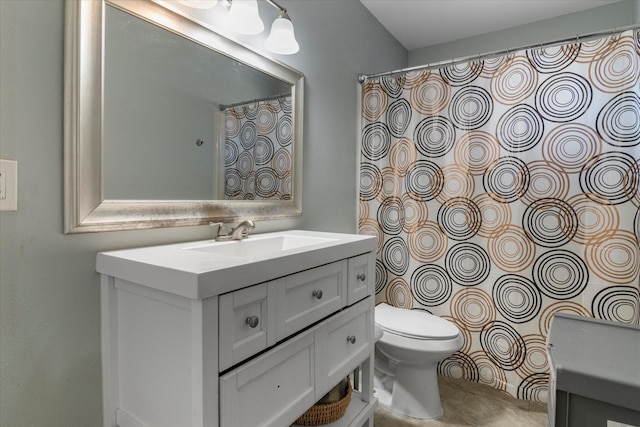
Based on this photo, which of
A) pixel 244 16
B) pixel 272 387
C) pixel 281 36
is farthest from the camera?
pixel 281 36

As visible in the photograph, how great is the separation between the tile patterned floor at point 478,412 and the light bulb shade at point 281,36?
185cm

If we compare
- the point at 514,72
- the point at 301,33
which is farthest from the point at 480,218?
the point at 301,33

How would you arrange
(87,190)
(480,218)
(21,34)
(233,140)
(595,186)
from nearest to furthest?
(21,34)
(87,190)
(233,140)
(595,186)
(480,218)

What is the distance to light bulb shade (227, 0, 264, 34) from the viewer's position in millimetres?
1295

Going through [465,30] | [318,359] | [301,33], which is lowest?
[318,359]

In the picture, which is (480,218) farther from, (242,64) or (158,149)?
(158,149)

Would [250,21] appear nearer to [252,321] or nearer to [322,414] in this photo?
[252,321]

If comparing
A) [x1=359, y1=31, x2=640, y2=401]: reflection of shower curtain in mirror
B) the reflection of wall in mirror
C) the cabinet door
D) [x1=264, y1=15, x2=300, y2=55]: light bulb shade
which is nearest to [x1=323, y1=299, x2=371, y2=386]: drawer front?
the cabinet door

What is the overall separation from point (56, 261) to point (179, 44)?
82 centimetres

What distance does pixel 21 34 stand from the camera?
0.85m

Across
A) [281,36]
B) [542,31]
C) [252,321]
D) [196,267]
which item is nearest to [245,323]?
[252,321]

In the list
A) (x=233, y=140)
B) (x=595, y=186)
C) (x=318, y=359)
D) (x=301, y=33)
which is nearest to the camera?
(x=318, y=359)

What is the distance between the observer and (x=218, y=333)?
0.80 metres

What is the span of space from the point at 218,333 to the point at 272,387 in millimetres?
297
